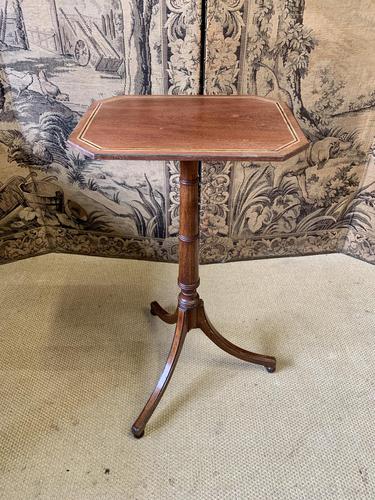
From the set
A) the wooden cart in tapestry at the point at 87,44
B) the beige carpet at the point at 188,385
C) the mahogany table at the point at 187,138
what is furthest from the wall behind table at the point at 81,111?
the mahogany table at the point at 187,138

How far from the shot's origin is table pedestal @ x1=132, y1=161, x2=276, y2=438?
1.10 meters

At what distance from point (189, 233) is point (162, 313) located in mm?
554

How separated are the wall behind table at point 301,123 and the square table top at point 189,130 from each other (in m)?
0.38

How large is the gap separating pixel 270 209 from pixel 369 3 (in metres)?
0.87

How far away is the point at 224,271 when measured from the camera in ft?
6.25

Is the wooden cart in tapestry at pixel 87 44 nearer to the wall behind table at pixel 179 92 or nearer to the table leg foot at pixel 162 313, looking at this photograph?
the wall behind table at pixel 179 92

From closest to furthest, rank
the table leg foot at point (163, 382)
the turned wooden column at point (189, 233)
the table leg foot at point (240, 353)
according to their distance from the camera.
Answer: the turned wooden column at point (189, 233) → the table leg foot at point (163, 382) → the table leg foot at point (240, 353)

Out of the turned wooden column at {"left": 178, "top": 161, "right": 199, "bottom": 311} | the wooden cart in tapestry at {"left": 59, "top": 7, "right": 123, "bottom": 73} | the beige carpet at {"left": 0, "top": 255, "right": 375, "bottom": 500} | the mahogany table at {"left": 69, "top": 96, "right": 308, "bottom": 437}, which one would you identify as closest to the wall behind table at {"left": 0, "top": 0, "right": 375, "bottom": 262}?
the wooden cart in tapestry at {"left": 59, "top": 7, "right": 123, "bottom": 73}

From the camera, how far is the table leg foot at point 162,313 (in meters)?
1.57

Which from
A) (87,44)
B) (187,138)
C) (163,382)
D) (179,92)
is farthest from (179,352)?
(87,44)

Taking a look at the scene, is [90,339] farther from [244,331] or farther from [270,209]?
[270,209]

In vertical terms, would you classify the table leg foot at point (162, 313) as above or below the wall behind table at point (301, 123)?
below

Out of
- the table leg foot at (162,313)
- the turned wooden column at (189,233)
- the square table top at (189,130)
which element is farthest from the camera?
the table leg foot at (162,313)

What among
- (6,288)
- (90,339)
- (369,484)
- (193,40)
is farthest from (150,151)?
(6,288)
